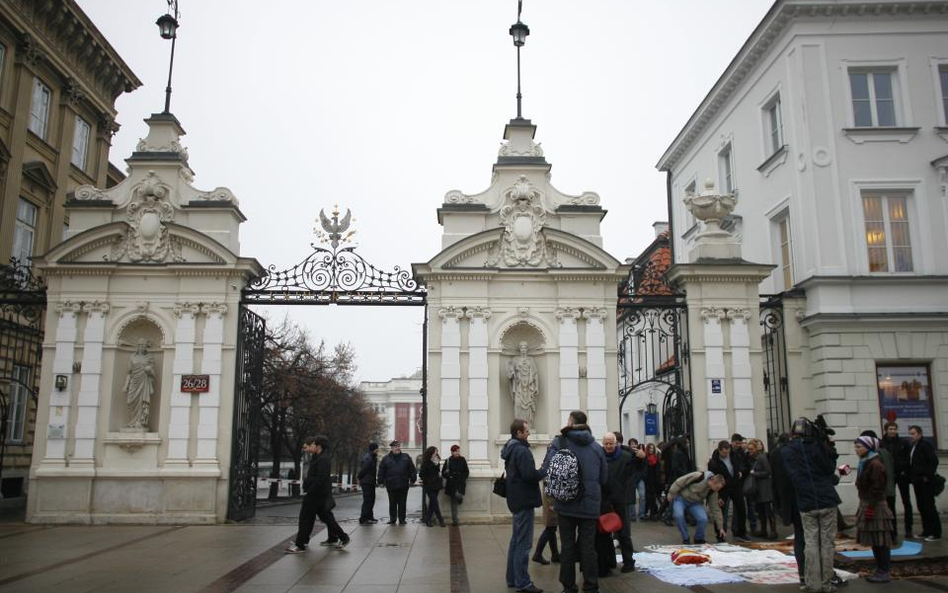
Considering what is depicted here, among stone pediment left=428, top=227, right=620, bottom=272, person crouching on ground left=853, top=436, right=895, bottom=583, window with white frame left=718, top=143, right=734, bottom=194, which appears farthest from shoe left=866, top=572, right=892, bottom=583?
window with white frame left=718, top=143, right=734, bottom=194

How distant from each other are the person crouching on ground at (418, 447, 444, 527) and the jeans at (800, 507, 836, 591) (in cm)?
806

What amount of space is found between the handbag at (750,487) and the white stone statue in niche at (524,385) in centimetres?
469

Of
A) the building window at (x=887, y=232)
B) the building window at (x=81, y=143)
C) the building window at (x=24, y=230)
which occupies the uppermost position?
the building window at (x=81, y=143)

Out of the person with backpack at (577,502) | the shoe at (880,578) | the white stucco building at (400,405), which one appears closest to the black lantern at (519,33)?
the person with backpack at (577,502)

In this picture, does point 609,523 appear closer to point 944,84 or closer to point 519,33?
point 519,33

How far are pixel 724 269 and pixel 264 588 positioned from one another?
39.3ft

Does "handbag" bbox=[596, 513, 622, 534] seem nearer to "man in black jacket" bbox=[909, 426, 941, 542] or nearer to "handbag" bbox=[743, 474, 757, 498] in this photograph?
"handbag" bbox=[743, 474, 757, 498]

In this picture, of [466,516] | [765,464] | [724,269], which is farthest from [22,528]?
[724,269]

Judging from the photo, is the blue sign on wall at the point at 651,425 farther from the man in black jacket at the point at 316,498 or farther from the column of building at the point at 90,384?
the column of building at the point at 90,384

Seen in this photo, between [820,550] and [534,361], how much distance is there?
351 inches

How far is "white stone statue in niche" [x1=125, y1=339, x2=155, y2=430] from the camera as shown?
1683 centimetres

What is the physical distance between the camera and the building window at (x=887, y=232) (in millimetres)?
18750

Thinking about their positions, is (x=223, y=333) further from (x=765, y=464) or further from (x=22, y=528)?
(x=765, y=464)

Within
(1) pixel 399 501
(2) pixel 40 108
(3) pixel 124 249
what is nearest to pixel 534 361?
(1) pixel 399 501
